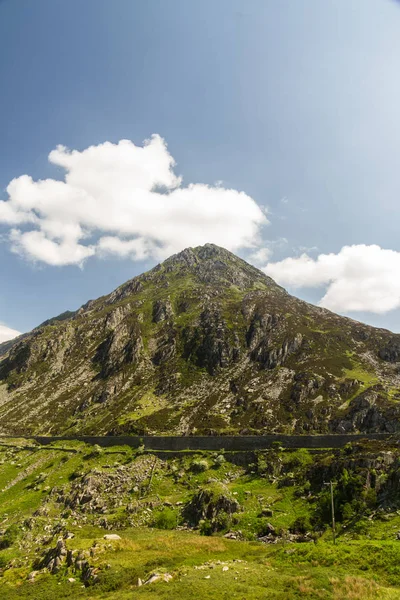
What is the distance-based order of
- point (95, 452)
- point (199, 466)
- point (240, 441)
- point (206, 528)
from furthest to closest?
point (95, 452), point (240, 441), point (199, 466), point (206, 528)

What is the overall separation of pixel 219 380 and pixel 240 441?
7455 cm

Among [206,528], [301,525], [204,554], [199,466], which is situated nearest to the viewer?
[204,554]

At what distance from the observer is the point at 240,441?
75.8m

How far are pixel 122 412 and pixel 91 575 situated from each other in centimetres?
11067

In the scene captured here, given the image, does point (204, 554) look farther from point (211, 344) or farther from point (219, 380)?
point (211, 344)

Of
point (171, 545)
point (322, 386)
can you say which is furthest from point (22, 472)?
point (322, 386)

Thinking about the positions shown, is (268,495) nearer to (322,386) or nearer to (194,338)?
(322,386)

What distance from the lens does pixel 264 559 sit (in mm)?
32094

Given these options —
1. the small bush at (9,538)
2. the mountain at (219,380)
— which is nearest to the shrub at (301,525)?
the small bush at (9,538)

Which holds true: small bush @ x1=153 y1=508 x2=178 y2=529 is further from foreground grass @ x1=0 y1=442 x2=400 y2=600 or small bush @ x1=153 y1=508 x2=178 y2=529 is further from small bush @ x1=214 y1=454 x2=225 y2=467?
small bush @ x1=214 y1=454 x2=225 y2=467

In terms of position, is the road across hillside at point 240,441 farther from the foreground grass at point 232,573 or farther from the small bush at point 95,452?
the foreground grass at point 232,573

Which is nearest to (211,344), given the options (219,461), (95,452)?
(95,452)

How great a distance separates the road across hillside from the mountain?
27.1 meters

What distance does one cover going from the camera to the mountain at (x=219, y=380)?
114 m
